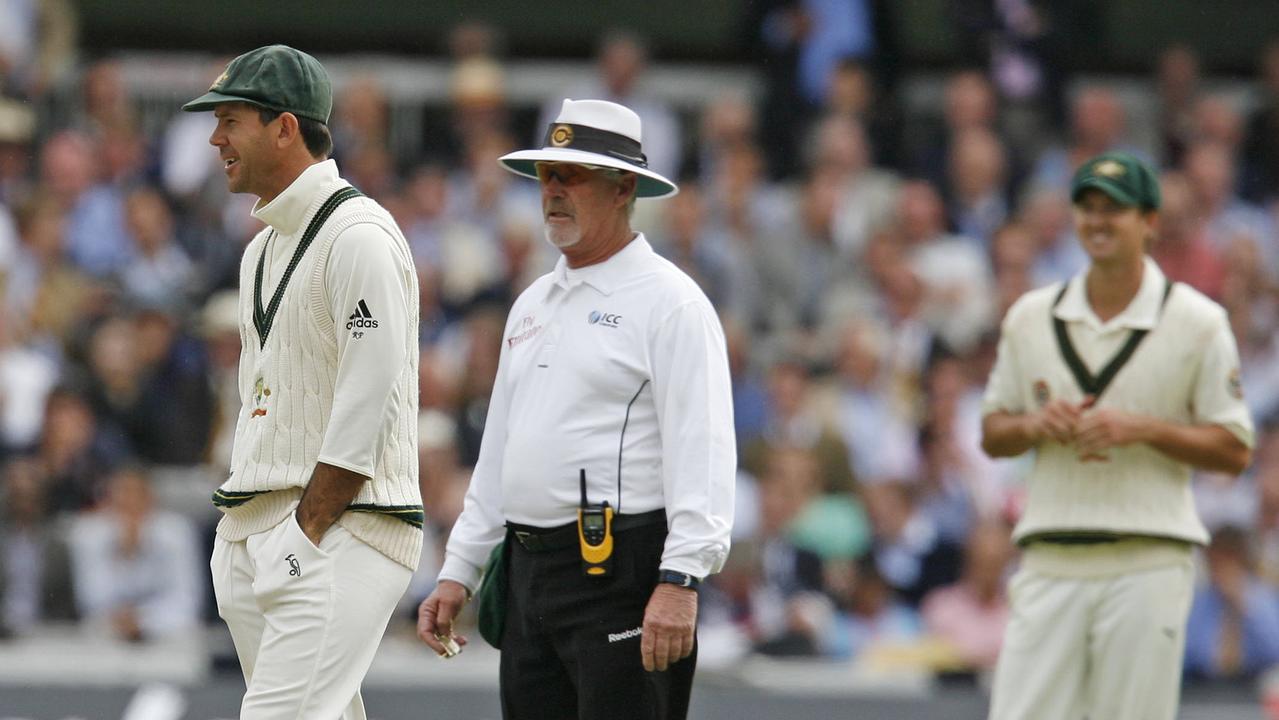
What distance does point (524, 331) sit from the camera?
606 cm

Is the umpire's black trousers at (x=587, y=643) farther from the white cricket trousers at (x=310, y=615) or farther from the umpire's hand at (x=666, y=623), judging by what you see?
the white cricket trousers at (x=310, y=615)

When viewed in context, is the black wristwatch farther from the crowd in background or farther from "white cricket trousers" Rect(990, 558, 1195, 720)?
the crowd in background

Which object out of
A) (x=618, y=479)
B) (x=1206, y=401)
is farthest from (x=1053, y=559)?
(x=618, y=479)

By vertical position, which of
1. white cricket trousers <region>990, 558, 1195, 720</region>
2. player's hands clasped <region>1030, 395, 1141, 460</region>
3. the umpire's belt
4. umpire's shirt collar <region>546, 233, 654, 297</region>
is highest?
umpire's shirt collar <region>546, 233, 654, 297</region>

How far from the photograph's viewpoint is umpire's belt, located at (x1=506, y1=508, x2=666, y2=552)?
226 inches

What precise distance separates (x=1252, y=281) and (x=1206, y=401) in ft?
22.7

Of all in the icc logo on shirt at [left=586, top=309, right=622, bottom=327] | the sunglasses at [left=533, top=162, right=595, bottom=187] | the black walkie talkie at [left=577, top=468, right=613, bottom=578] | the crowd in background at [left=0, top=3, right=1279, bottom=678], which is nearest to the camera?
the black walkie talkie at [left=577, top=468, right=613, bottom=578]

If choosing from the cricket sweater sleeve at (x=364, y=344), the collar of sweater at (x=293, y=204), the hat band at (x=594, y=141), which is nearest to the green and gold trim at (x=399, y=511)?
the cricket sweater sleeve at (x=364, y=344)

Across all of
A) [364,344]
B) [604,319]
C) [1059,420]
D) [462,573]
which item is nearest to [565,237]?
[604,319]

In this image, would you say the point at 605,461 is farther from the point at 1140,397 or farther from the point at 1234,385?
the point at 1234,385

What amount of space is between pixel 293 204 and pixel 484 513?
1.18m

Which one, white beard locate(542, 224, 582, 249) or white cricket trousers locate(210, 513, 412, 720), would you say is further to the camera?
Answer: white beard locate(542, 224, 582, 249)

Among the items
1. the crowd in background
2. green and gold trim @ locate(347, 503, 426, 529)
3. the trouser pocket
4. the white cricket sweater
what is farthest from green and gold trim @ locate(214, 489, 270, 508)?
the crowd in background

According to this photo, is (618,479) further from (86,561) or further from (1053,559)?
(86,561)
